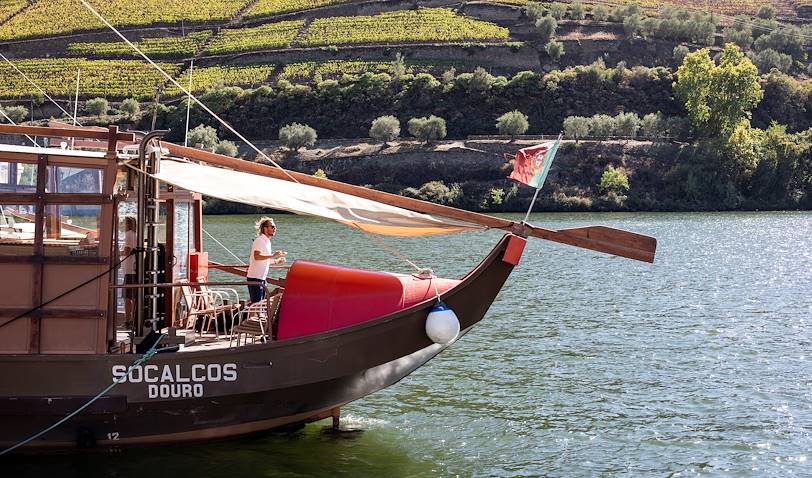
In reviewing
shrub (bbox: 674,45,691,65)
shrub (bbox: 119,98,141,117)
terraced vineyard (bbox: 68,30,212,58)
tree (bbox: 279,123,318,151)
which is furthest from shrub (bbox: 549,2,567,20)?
shrub (bbox: 119,98,141,117)

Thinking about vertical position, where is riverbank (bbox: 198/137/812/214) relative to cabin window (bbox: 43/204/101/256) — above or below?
above

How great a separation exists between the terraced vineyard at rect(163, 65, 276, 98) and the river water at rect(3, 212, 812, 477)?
70574 mm

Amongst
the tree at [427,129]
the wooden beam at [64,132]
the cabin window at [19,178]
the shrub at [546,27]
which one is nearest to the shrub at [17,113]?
the tree at [427,129]

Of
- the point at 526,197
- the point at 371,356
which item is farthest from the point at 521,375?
the point at 526,197

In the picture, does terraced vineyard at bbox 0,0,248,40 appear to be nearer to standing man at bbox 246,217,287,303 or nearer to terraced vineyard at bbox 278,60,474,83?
terraced vineyard at bbox 278,60,474,83

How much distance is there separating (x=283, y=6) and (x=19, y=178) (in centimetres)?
11147

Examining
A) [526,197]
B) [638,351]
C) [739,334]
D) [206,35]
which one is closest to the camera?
[638,351]

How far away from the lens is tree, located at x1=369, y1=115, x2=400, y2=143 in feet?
292

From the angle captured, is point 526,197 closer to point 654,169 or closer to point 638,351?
point 654,169

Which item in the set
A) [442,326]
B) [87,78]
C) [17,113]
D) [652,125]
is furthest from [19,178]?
[87,78]

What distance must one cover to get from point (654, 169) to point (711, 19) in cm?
3853

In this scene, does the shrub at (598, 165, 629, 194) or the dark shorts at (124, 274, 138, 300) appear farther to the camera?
the shrub at (598, 165, 629, 194)

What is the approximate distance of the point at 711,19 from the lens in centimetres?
11800

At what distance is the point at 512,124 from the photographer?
89.5 meters
